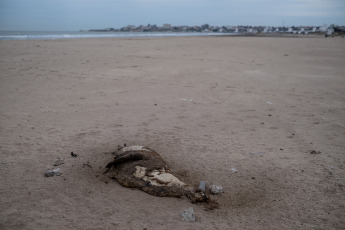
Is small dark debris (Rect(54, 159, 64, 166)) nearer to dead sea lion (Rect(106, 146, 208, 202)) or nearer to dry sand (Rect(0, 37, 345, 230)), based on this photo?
dry sand (Rect(0, 37, 345, 230))

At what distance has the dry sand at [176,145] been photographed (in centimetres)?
232

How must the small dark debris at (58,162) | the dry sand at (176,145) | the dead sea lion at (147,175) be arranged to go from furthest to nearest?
1. the small dark debris at (58,162)
2. the dead sea lion at (147,175)
3. the dry sand at (176,145)

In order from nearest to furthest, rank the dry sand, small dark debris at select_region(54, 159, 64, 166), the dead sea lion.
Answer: the dry sand, the dead sea lion, small dark debris at select_region(54, 159, 64, 166)

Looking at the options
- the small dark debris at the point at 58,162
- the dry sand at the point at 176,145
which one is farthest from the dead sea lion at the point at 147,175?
the small dark debris at the point at 58,162

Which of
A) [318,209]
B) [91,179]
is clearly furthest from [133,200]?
[318,209]

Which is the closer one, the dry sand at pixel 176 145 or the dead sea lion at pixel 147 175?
the dry sand at pixel 176 145

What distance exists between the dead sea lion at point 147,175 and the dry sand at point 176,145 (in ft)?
0.32

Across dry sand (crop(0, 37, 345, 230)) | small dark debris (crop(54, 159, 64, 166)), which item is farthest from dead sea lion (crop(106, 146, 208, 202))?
small dark debris (crop(54, 159, 64, 166))

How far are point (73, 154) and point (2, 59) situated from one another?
9.02 metres

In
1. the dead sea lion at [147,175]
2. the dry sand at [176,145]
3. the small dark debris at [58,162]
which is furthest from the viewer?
the small dark debris at [58,162]

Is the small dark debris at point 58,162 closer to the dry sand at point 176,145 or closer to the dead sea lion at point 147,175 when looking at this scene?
the dry sand at point 176,145

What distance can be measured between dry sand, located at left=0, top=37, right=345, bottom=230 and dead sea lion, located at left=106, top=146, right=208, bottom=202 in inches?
3.8

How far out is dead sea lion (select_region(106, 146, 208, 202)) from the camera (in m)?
2.61

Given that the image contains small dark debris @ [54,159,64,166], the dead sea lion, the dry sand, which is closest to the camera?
the dry sand
